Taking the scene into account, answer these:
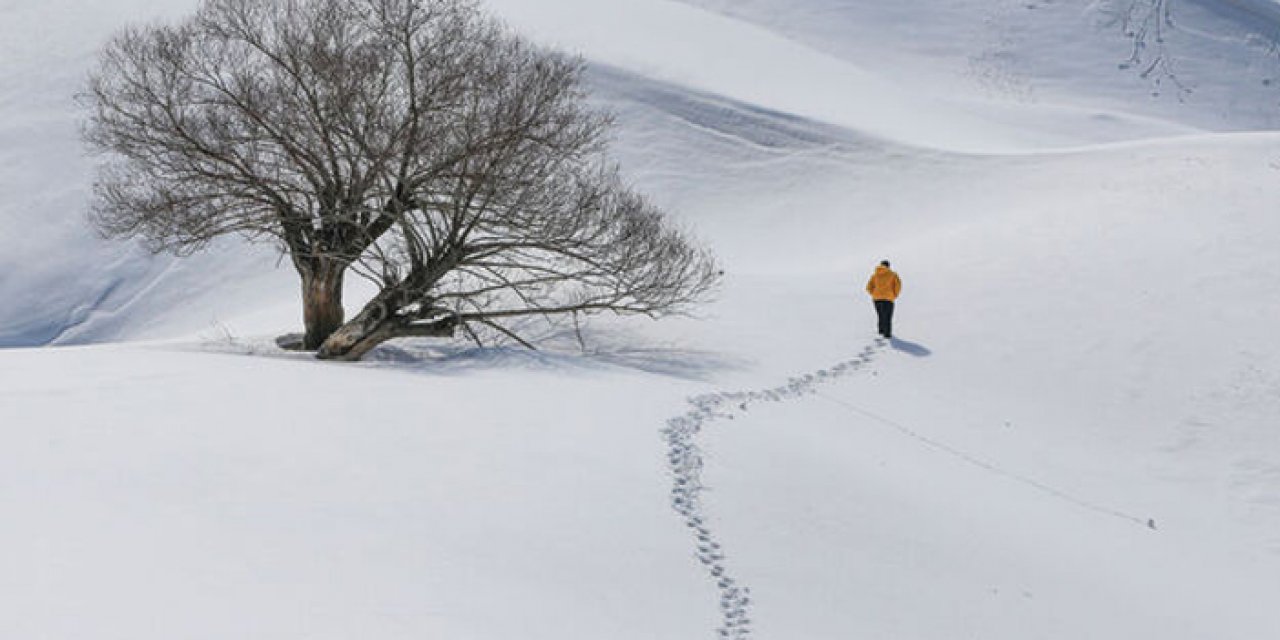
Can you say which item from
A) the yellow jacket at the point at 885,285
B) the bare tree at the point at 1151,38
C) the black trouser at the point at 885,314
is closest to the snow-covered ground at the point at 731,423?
the black trouser at the point at 885,314

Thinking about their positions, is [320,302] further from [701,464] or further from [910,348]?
[910,348]

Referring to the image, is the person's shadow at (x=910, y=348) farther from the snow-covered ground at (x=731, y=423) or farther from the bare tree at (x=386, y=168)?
the bare tree at (x=386, y=168)

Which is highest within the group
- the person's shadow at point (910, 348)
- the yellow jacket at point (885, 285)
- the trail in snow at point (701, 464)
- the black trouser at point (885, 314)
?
the yellow jacket at point (885, 285)

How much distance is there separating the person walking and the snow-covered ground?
432 millimetres

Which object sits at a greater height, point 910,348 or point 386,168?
point 386,168

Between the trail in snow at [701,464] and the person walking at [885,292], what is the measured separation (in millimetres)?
1596

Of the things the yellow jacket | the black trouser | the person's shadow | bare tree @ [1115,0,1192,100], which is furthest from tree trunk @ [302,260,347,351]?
bare tree @ [1115,0,1192,100]

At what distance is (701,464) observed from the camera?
11273 millimetres

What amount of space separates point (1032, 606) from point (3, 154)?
3162cm

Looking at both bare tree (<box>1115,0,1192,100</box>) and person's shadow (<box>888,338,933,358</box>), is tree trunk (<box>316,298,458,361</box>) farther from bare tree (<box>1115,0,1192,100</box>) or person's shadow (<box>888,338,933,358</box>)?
bare tree (<box>1115,0,1192,100</box>)

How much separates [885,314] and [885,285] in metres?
0.48

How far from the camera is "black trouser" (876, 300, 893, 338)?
1980 cm

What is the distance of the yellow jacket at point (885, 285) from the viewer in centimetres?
1964

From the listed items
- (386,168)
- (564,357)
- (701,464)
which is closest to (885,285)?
(564,357)
